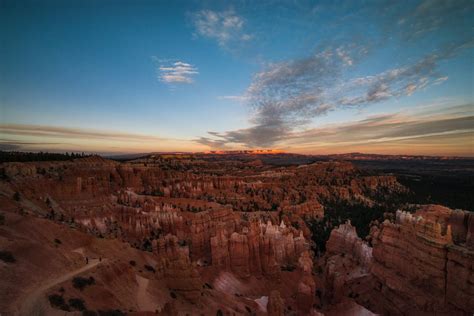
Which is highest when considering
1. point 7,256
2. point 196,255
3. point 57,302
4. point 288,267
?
point 7,256

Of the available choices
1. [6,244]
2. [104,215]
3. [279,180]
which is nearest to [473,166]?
[279,180]

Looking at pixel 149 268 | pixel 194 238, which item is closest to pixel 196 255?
pixel 194 238

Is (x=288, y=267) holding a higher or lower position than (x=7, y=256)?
lower

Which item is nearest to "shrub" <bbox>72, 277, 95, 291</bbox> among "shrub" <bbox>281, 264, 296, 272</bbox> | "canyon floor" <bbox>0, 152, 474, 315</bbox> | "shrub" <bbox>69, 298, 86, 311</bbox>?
"canyon floor" <bbox>0, 152, 474, 315</bbox>

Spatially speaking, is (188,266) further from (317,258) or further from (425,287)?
(317,258)

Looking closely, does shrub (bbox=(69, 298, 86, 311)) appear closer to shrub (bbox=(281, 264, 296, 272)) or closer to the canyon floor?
the canyon floor

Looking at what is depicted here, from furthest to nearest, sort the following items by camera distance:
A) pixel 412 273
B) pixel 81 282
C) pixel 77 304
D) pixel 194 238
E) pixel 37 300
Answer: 1. pixel 194 238
2. pixel 412 273
3. pixel 81 282
4. pixel 77 304
5. pixel 37 300

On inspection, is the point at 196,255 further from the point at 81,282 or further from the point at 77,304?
the point at 77,304
